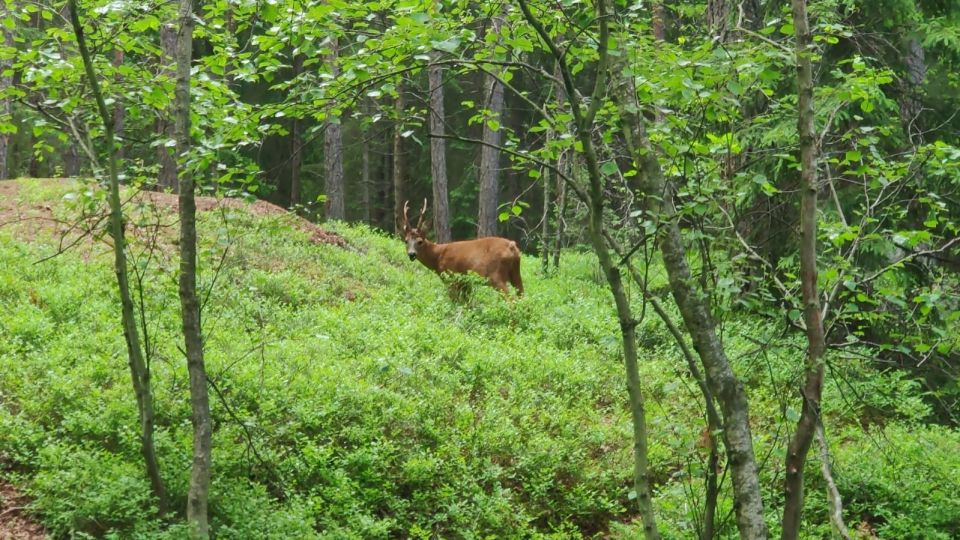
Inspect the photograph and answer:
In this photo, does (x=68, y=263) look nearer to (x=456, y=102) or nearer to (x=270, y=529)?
(x=270, y=529)

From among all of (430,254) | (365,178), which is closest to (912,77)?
(430,254)

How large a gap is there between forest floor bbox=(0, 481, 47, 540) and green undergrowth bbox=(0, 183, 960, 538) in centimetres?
9

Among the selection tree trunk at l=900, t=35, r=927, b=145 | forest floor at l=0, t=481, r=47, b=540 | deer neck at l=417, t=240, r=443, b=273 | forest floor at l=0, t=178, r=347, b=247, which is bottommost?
forest floor at l=0, t=481, r=47, b=540

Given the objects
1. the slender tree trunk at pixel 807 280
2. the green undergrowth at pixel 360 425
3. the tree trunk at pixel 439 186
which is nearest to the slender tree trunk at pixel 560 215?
the tree trunk at pixel 439 186

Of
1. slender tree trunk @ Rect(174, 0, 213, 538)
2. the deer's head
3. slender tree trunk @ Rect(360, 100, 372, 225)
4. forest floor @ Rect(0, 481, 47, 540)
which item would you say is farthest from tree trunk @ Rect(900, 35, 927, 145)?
slender tree trunk @ Rect(360, 100, 372, 225)

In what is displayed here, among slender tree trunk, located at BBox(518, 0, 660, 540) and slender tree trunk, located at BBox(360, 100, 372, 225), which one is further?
slender tree trunk, located at BBox(360, 100, 372, 225)

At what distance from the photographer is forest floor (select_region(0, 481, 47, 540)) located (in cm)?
592

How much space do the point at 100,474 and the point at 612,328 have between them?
25.7 ft

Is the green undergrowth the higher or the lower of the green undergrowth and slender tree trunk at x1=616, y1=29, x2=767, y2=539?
the lower

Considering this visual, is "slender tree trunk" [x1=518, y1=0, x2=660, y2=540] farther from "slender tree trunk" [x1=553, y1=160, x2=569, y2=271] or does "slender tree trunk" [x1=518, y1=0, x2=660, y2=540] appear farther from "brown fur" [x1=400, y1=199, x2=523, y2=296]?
"slender tree trunk" [x1=553, y1=160, x2=569, y2=271]

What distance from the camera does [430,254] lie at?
14852mm

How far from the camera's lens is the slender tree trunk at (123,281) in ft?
17.8

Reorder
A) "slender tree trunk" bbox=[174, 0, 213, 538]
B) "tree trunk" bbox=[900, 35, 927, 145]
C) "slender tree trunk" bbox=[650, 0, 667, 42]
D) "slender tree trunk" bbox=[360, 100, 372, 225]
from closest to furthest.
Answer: "slender tree trunk" bbox=[650, 0, 667, 42]
"slender tree trunk" bbox=[174, 0, 213, 538]
"tree trunk" bbox=[900, 35, 927, 145]
"slender tree trunk" bbox=[360, 100, 372, 225]

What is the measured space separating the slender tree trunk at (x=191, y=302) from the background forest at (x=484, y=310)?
0.07 feet
